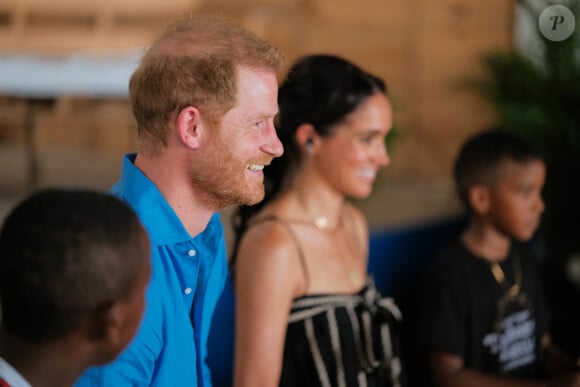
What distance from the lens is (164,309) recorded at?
1.43 meters

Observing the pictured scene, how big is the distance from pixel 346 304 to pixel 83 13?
5.83m

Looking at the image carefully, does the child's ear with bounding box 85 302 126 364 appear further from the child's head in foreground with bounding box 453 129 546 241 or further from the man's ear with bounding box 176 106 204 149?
the child's head in foreground with bounding box 453 129 546 241

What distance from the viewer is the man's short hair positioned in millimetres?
1397

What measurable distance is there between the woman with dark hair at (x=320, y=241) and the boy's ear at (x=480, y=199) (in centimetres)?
64

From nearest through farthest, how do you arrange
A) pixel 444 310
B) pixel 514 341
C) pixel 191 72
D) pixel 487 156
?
pixel 191 72
pixel 444 310
pixel 514 341
pixel 487 156

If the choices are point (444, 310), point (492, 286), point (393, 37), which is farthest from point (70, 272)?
point (393, 37)

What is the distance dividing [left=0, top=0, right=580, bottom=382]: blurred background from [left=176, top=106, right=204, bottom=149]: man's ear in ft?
11.8

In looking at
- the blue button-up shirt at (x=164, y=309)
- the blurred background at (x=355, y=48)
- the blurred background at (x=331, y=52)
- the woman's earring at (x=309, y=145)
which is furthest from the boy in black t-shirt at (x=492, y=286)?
the blurred background at (x=355, y=48)

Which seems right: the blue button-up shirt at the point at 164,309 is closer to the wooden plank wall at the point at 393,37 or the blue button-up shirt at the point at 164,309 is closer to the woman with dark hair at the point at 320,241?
the woman with dark hair at the point at 320,241

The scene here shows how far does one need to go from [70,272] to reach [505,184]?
1943 mm

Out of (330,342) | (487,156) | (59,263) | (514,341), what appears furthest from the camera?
(487,156)

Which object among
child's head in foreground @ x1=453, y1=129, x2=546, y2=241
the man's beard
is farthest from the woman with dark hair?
child's head in foreground @ x1=453, y1=129, x2=546, y2=241

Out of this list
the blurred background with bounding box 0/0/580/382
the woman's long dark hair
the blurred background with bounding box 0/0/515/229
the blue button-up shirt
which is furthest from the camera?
the blurred background with bounding box 0/0/515/229

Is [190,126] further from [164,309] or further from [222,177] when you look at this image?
[164,309]
